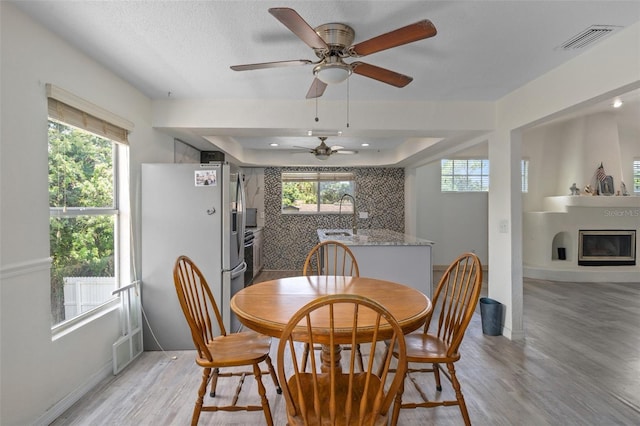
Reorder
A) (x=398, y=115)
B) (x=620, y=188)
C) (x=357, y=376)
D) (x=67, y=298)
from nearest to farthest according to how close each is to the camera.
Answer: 1. (x=357, y=376)
2. (x=67, y=298)
3. (x=398, y=115)
4. (x=620, y=188)

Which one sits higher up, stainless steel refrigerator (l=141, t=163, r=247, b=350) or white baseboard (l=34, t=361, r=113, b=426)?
stainless steel refrigerator (l=141, t=163, r=247, b=350)

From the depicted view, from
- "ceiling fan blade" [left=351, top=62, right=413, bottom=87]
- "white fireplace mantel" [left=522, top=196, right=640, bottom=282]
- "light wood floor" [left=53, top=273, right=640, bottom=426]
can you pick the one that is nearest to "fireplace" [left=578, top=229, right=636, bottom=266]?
"white fireplace mantel" [left=522, top=196, right=640, bottom=282]

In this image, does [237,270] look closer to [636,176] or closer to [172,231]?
[172,231]

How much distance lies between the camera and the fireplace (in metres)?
6.04

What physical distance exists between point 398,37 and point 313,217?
545 cm

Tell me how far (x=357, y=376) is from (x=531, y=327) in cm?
295

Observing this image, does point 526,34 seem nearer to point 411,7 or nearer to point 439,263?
point 411,7

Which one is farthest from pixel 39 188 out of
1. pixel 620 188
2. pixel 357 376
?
pixel 620 188

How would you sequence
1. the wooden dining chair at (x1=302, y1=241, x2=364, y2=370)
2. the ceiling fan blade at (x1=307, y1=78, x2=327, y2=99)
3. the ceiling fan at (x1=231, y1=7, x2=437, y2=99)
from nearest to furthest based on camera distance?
the ceiling fan at (x1=231, y1=7, x2=437, y2=99), the ceiling fan blade at (x1=307, y1=78, x2=327, y2=99), the wooden dining chair at (x1=302, y1=241, x2=364, y2=370)

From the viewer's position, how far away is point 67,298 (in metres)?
2.29

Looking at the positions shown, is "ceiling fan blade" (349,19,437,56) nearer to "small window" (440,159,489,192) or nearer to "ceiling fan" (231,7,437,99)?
"ceiling fan" (231,7,437,99)

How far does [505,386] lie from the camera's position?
2441 millimetres

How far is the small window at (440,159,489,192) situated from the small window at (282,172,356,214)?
1871mm

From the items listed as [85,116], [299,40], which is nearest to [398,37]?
[299,40]
